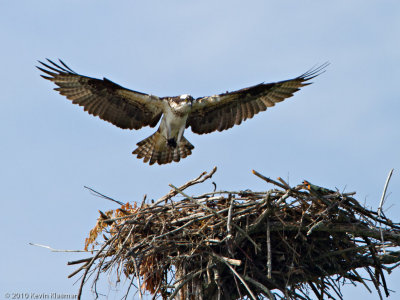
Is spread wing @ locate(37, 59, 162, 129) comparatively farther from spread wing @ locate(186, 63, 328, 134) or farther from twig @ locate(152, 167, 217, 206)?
twig @ locate(152, 167, 217, 206)

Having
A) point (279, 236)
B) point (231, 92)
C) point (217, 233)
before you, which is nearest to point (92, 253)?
point (217, 233)

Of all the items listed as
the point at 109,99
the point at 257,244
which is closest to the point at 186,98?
the point at 109,99

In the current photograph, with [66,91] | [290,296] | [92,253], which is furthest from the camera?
[66,91]

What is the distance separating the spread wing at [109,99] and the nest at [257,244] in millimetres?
3194

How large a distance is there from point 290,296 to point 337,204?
3.80 feet

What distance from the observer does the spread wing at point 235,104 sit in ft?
35.7

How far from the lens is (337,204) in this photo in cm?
744

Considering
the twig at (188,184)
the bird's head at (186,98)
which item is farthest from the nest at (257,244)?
the bird's head at (186,98)

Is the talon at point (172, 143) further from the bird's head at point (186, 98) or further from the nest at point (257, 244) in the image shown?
the nest at point (257, 244)

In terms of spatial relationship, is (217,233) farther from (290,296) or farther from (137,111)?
(137,111)

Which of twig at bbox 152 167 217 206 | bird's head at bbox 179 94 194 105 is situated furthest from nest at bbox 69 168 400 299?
bird's head at bbox 179 94 194 105

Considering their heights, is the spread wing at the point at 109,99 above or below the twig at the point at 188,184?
above

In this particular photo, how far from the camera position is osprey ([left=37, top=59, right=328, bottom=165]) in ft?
34.6

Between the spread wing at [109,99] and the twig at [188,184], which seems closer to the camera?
the twig at [188,184]
